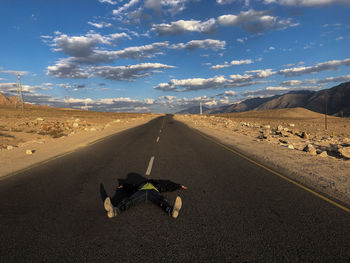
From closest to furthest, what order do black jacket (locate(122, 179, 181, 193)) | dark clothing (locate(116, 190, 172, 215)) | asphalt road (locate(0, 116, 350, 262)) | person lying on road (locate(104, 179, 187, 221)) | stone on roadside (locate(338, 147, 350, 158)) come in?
asphalt road (locate(0, 116, 350, 262)) < person lying on road (locate(104, 179, 187, 221)) < dark clothing (locate(116, 190, 172, 215)) < black jacket (locate(122, 179, 181, 193)) < stone on roadside (locate(338, 147, 350, 158))

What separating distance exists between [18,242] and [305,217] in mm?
4746

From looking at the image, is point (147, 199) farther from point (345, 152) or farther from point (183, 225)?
point (345, 152)

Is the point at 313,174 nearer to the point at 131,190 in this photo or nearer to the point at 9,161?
the point at 131,190

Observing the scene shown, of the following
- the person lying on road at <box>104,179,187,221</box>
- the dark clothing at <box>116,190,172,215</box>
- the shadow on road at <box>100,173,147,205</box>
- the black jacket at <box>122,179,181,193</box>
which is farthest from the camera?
the black jacket at <box>122,179,181,193</box>

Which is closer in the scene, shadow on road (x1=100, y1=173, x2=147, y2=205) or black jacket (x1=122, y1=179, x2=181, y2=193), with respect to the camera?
shadow on road (x1=100, y1=173, x2=147, y2=205)

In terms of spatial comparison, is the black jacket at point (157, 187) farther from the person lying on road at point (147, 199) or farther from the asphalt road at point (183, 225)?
the asphalt road at point (183, 225)

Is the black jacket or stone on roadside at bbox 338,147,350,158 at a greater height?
the black jacket

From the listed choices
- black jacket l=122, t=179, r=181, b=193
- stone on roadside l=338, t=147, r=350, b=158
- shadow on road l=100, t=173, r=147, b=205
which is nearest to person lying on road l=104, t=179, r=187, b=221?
black jacket l=122, t=179, r=181, b=193

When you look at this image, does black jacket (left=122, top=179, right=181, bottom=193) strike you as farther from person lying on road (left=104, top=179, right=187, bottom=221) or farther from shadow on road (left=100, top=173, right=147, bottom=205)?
shadow on road (left=100, top=173, right=147, bottom=205)

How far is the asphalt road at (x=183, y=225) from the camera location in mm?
2848

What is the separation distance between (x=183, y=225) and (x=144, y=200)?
3.74 ft

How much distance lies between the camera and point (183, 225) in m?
3.54

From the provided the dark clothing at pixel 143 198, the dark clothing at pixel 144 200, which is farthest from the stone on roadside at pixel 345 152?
the dark clothing at pixel 144 200

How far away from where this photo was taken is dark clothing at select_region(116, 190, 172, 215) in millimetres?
4047
